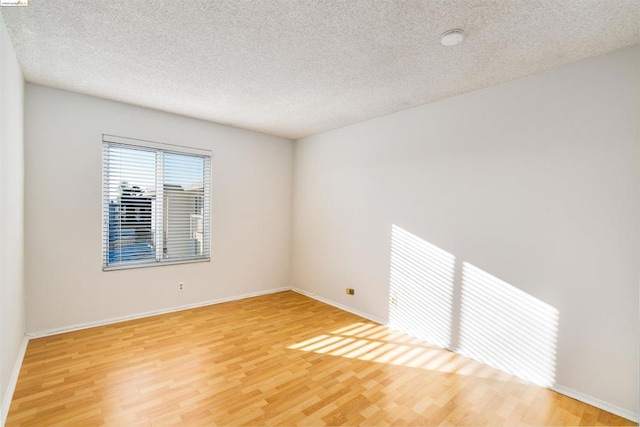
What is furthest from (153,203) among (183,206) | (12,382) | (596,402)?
(596,402)

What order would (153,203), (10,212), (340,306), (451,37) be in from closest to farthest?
1. (451,37)
2. (10,212)
3. (153,203)
4. (340,306)

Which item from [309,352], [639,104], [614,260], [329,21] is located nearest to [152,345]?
[309,352]

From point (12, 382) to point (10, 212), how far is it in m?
1.33

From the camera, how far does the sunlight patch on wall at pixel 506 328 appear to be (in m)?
2.55

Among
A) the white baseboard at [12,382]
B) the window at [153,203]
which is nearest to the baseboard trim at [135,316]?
→ the white baseboard at [12,382]

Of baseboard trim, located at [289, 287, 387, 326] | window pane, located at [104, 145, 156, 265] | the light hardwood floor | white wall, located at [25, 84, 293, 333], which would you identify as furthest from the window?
baseboard trim, located at [289, 287, 387, 326]

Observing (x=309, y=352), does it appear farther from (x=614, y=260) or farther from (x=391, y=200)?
(x=614, y=260)

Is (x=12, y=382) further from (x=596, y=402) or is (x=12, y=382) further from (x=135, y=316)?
A: (x=596, y=402)

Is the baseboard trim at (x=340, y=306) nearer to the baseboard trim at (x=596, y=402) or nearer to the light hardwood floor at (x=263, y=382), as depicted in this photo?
the light hardwood floor at (x=263, y=382)

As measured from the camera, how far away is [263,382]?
8.20ft

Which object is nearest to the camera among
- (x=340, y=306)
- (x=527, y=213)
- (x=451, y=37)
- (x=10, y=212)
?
(x=451, y=37)

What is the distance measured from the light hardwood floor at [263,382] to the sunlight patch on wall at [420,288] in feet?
0.65

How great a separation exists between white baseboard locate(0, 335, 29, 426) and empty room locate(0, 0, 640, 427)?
0.04m

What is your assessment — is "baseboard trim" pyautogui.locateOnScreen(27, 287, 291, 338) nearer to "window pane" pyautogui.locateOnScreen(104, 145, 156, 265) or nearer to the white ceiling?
"window pane" pyautogui.locateOnScreen(104, 145, 156, 265)
